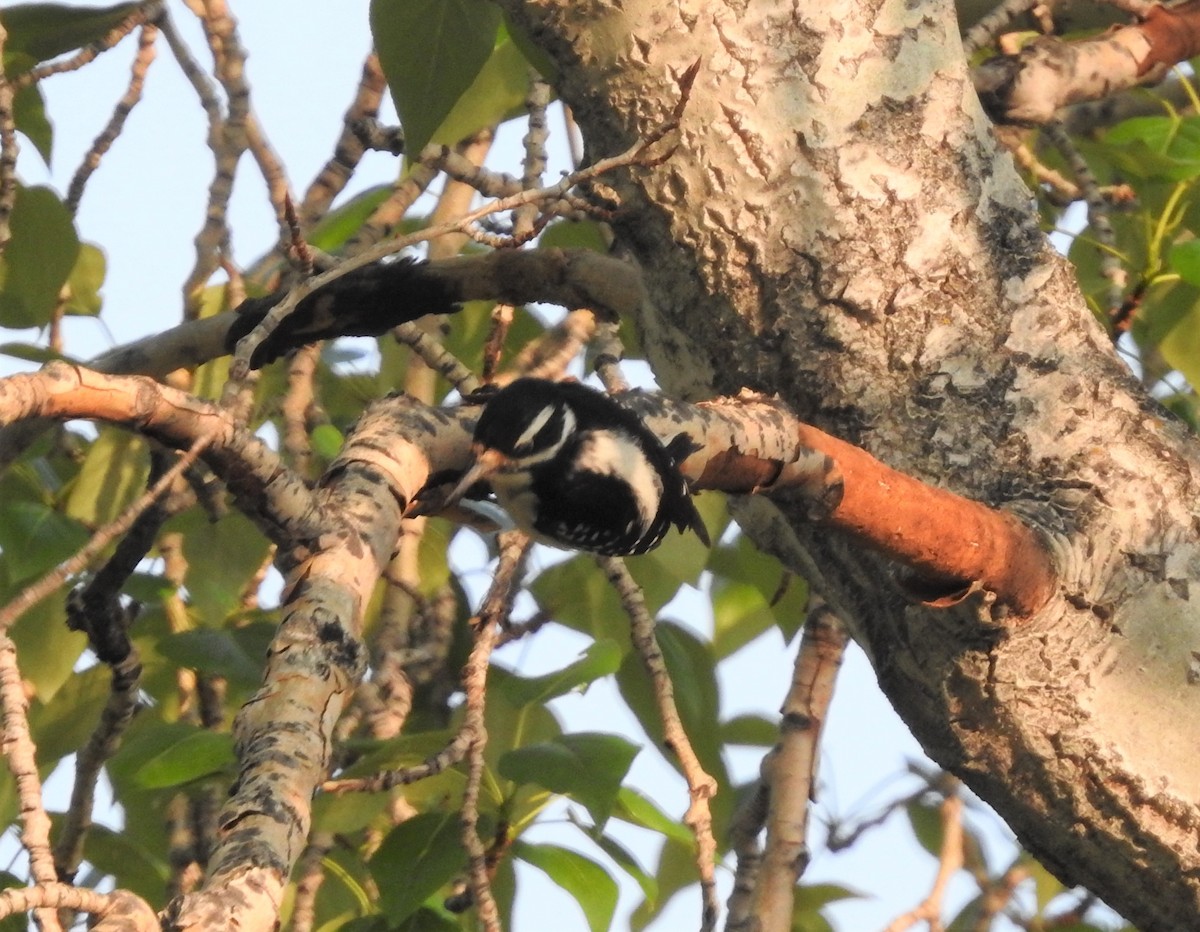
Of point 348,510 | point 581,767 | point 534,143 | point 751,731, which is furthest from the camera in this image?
point 751,731

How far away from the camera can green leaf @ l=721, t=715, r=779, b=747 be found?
2719 mm

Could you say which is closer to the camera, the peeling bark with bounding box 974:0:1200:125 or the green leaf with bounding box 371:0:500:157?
the green leaf with bounding box 371:0:500:157

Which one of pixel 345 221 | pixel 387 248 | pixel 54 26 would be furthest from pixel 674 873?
pixel 54 26

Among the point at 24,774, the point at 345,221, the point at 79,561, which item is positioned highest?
the point at 345,221

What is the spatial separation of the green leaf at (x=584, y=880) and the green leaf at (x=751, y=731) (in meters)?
0.94

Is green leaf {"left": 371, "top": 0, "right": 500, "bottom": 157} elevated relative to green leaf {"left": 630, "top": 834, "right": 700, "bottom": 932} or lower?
elevated

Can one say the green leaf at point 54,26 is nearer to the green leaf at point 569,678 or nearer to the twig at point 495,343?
the twig at point 495,343

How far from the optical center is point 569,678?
178cm

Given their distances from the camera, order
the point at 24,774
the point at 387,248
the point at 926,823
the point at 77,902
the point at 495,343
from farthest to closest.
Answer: the point at 926,823, the point at 495,343, the point at 387,248, the point at 24,774, the point at 77,902

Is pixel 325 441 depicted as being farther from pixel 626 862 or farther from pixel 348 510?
pixel 348 510

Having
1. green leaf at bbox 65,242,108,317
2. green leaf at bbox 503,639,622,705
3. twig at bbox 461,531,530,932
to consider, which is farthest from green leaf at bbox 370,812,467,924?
green leaf at bbox 65,242,108,317

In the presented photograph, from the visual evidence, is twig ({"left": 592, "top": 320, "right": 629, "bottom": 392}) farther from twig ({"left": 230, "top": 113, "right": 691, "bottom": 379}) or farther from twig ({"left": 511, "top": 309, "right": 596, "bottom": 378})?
twig ({"left": 230, "top": 113, "right": 691, "bottom": 379})

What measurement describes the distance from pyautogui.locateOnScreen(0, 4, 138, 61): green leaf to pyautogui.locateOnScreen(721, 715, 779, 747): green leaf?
1.59 metres

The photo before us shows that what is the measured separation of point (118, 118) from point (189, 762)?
1061mm
